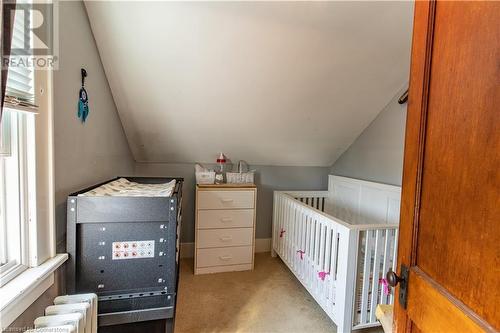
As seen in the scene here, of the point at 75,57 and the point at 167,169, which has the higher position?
the point at 75,57

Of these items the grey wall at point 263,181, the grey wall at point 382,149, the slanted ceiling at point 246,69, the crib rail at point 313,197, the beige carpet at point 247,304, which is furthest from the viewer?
the crib rail at point 313,197

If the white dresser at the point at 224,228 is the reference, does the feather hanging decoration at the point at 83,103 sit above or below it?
above

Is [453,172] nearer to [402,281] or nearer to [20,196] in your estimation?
[402,281]

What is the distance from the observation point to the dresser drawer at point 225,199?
253cm

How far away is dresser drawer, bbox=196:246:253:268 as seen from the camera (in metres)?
2.56

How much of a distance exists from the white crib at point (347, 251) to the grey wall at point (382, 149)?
12 cm

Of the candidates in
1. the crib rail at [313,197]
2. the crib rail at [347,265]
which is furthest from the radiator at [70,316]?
the crib rail at [313,197]

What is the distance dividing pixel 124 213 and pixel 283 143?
187cm

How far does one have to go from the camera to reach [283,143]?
281 centimetres

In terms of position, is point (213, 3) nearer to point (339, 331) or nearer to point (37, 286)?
point (37, 286)

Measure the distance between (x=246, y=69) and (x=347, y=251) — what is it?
4.58 feet

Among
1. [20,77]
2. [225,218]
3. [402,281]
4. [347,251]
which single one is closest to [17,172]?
[20,77]

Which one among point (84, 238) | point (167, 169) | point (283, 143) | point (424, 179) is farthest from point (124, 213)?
point (283, 143)

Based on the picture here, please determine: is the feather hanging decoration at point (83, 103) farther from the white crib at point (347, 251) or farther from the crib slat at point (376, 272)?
the crib slat at point (376, 272)
